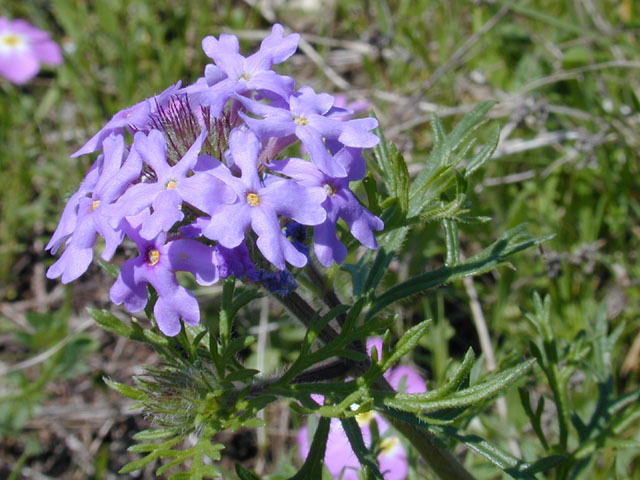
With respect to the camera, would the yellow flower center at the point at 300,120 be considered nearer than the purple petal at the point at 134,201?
No

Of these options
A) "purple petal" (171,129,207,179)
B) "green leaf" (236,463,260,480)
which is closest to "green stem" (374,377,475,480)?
"green leaf" (236,463,260,480)

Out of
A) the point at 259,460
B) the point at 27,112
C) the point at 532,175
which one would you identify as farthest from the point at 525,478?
the point at 27,112

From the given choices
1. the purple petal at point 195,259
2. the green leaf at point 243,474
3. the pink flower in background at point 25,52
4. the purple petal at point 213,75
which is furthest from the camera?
the pink flower in background at point 25,52

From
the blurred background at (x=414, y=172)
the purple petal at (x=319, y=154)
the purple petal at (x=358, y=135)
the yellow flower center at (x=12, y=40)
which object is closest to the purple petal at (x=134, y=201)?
the purple petal at (x=319, y=154)

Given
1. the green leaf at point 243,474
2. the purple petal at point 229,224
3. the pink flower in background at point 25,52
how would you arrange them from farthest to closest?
the pink flower in background at point 25,52, the green leaf at point 243,474, the purple petal at point 229,224

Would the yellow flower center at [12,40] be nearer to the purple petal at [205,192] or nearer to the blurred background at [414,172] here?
the blurred background at [414,172]

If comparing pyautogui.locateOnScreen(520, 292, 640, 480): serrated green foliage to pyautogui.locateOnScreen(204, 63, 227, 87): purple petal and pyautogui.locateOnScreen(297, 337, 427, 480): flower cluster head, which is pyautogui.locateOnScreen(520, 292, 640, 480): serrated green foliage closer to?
pyautogui.locateOnScreen(297, 337, 427, 480): flower cluster head
